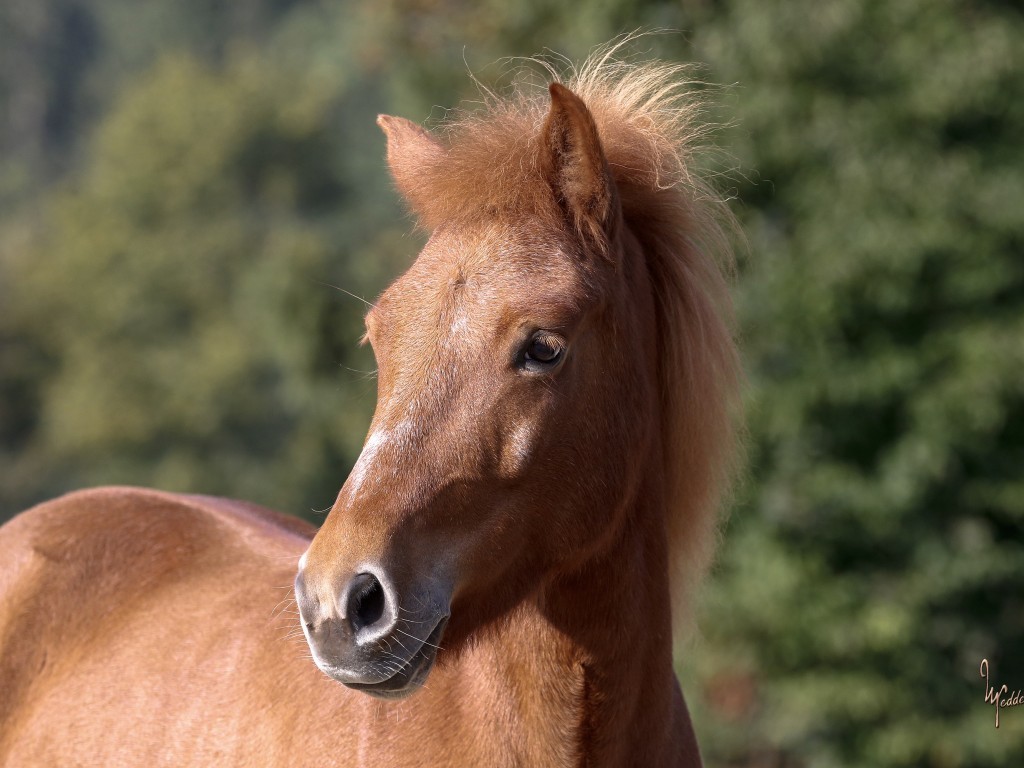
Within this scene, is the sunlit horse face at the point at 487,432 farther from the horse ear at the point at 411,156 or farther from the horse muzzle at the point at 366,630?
the horse ear at the point at 411,156

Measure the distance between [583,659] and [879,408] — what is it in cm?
925

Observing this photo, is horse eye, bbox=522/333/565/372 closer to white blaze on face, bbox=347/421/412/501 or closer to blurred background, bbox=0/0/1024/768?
white blaze on face, bbox=347/421/412/501

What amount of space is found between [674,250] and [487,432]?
2.98ft

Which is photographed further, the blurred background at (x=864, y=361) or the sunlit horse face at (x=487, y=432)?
the blurred background at (x=864, y=361)

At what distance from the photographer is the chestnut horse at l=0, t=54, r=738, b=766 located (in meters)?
2.76

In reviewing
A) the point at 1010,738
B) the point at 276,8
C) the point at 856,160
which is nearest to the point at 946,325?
the point at 856,160

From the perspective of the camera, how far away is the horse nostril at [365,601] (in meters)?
2.57

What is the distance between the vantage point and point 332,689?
327 centimetres

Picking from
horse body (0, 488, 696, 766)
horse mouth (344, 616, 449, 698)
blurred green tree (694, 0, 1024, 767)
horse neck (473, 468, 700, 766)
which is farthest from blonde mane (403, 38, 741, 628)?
blurred green tree (694, 0, 1024, 767)

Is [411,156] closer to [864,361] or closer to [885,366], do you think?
[885,366]

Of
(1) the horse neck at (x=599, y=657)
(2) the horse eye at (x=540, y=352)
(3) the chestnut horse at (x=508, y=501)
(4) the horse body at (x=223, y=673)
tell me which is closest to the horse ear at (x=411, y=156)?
(3) the chestnut horse at (x=508, y=501)

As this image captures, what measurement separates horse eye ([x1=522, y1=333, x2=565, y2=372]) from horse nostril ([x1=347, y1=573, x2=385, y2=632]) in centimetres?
60

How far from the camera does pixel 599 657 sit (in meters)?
3.05

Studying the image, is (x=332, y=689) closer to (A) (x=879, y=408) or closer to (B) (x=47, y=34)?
(A) (x=879, y=408)
